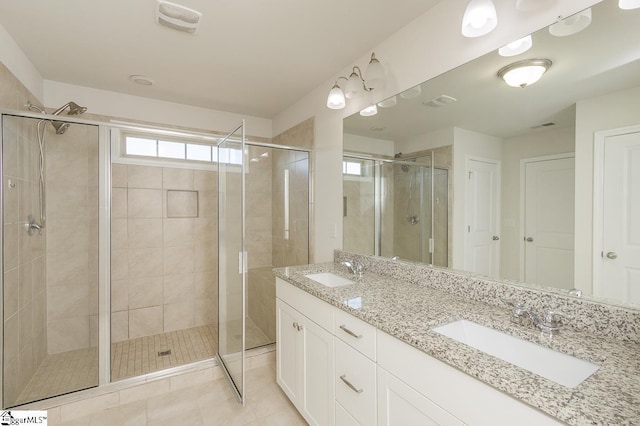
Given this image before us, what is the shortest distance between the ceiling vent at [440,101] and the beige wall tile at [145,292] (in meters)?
3.03

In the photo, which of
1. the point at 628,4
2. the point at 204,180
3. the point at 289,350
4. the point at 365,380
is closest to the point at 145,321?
the point at 204,180

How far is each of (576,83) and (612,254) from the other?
2.17 ft

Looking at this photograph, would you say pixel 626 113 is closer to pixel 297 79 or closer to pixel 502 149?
pixel 502 149

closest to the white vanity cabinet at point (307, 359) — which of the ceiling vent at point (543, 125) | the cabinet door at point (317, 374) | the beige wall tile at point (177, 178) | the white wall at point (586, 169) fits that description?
the cabinet door at point (317, 374)

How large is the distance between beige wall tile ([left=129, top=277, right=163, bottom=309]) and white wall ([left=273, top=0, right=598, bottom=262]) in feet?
5.85

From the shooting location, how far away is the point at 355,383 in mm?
1274

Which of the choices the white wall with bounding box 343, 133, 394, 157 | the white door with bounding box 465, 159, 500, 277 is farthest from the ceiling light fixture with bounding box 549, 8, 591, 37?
the white wall with bounding box 343, 133, 394, 157

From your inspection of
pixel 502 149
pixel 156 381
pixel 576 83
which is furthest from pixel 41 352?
pixel 576 83

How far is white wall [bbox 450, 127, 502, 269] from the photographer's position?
147 cm

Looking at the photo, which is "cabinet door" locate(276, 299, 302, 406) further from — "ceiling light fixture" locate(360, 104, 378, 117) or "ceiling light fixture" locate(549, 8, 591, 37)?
"ceiling light fixture" locate(549, 8, 591, 37)

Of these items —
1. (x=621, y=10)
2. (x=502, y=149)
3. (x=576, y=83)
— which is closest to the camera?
(x=621, y=10)

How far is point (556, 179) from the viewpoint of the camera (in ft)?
3.87

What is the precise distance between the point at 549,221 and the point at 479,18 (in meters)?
0.90

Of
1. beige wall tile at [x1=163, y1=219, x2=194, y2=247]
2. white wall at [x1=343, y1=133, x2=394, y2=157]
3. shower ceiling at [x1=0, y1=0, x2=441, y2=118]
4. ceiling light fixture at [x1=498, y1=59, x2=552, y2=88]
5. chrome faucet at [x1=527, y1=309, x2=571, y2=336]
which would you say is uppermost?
shower ceiling at [x1=0, y1=0, x2=441, y2=118]
